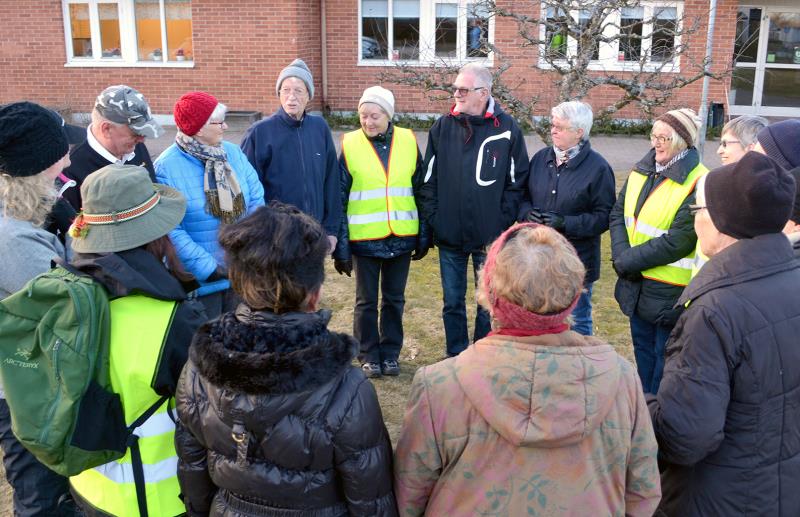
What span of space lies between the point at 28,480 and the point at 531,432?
6.67 ft

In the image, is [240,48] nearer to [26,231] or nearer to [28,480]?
[26,231]

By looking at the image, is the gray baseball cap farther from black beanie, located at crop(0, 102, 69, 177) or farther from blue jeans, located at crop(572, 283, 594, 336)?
blue jeans, located at crop(572, 283, 594, 336)

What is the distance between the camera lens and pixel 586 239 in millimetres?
4723

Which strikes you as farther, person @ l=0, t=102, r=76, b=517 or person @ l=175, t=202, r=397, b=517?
person @ l=0, t=102, r=76, b=517

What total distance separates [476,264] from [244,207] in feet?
5.64

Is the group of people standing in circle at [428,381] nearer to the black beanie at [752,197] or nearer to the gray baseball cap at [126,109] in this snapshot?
the black beanie at [752,197]

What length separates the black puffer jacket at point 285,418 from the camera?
1.92 m

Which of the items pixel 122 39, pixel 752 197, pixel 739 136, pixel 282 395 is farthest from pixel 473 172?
pixel 122 39

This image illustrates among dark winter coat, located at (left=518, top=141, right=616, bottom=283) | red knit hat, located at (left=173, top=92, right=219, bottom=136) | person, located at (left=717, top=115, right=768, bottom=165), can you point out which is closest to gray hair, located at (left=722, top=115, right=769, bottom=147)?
person, located at (left=717, top=115, right=768, bottom=165)

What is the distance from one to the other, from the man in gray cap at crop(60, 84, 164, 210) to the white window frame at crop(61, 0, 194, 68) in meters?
12.7

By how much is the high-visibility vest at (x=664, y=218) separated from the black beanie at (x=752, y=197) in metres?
1.73

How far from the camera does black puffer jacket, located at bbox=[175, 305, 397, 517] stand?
6.31 feet

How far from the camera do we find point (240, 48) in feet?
50.1

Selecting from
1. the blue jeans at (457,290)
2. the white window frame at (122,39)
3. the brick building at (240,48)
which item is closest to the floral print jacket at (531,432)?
the blue jeans at (457,290)
